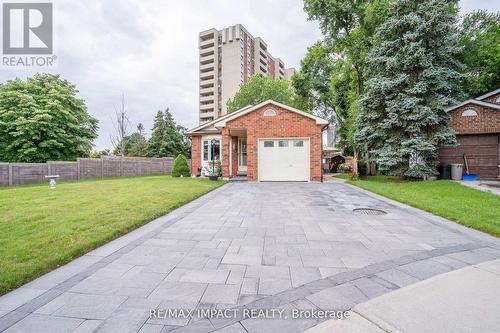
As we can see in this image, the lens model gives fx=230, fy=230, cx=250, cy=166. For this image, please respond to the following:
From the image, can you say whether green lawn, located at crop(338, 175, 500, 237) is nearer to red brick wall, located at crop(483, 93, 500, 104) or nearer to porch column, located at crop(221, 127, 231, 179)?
porch column, located at crop(221, 127, 231, 179)

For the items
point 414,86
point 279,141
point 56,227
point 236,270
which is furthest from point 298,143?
point 56,227

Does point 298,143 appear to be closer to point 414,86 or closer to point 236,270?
point 414,86

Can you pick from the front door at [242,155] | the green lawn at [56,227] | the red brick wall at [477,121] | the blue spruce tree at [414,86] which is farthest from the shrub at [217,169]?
the red brick wall at [477,121]

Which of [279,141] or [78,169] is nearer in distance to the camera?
[279,141]

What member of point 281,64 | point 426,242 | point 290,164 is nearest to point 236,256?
point 426,242

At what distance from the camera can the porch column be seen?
45.4 feet

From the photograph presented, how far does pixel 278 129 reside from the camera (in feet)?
43.2

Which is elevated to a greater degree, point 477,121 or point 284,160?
point 477,121

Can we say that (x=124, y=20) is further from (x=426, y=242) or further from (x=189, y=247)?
(x=426, y=242)

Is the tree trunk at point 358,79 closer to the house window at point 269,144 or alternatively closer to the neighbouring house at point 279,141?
the neighbouring house at point 279,141

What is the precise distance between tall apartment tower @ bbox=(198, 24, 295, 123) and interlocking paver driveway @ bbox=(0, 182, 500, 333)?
174 ft

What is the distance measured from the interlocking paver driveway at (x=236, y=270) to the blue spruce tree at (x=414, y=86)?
25.4 feet

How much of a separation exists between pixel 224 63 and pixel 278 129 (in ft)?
157

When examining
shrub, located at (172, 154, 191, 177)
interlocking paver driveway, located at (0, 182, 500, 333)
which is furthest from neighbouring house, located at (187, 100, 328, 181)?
interlocking paver driveway, located at (0, 182, 500, 333)
